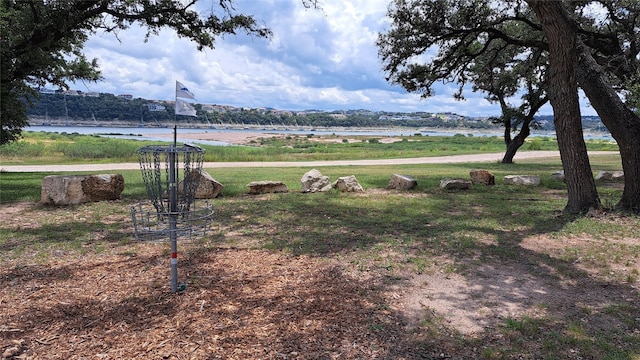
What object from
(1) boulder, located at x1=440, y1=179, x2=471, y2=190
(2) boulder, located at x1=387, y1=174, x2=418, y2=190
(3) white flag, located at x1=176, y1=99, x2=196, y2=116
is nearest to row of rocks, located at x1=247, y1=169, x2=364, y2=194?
(2) boulder, located at x1=387, y1=174, x2=418, y2=190

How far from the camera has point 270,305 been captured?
14.1ft

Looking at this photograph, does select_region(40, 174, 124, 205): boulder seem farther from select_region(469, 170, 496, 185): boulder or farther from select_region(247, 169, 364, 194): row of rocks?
select_region(469, 170, 496, 185): boulder

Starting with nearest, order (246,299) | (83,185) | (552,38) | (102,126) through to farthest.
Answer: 1. (246,299)
2. (552,38)
3. (83,185)
4. (102,126)

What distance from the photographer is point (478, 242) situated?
6.70 meters

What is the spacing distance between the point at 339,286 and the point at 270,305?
90 cm

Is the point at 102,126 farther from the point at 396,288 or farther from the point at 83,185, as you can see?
the point at 396,288

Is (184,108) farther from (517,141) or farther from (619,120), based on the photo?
(517,141)

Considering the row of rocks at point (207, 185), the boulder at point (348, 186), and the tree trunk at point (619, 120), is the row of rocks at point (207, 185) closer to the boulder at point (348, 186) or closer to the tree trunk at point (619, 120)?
the boulder at point (348, 186)

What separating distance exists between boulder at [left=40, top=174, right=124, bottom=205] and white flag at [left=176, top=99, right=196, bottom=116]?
24.1 feet

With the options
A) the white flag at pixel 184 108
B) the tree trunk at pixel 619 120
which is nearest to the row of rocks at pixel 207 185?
the white flag at pixel 184 108

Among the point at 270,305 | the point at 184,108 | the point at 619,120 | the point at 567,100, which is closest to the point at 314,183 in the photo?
the point at 567,100

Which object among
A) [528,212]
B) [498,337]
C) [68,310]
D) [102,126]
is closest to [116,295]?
[68,310]

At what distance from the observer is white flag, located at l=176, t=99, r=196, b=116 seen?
406cm

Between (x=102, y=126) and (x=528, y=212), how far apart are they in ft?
280
